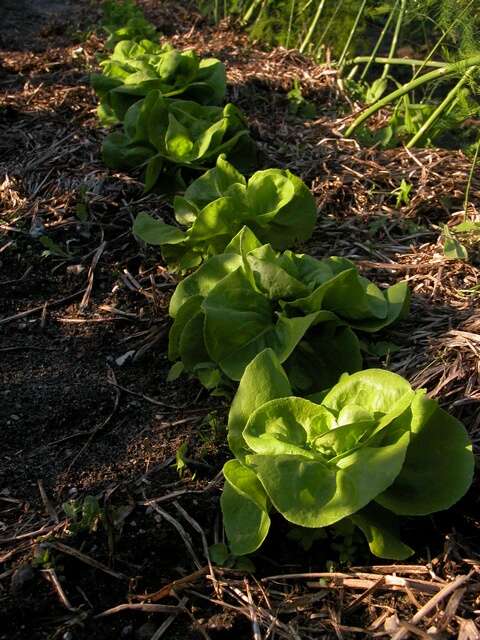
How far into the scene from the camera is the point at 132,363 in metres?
2.36

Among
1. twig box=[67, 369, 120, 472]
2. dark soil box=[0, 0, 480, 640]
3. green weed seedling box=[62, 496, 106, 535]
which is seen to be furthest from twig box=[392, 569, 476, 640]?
twig box=[67, 369, 120, 472]

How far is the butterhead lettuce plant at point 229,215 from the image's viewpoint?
7.80 ft

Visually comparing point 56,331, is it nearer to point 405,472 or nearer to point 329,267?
point 329,267

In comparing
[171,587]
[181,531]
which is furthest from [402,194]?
[171,587]

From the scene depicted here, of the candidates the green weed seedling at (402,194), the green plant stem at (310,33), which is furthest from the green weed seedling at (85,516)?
the green plant stem at (310,33)

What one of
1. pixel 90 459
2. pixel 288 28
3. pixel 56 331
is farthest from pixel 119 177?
pixel 288 28

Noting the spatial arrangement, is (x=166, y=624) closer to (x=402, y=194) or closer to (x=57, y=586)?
(x=57, y=586)

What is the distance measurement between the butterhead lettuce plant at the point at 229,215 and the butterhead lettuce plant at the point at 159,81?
82cm

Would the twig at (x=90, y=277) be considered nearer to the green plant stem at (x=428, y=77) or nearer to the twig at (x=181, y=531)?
the twig at (x=181, y=531)

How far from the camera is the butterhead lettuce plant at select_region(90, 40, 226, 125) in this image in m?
3.24

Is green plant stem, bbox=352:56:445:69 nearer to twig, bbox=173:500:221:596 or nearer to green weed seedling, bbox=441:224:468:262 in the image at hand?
green weed seedling, bbox=441:224:468:262

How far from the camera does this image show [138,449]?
202 centimetres

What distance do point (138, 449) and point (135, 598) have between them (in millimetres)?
477

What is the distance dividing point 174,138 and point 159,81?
1.64 feet
